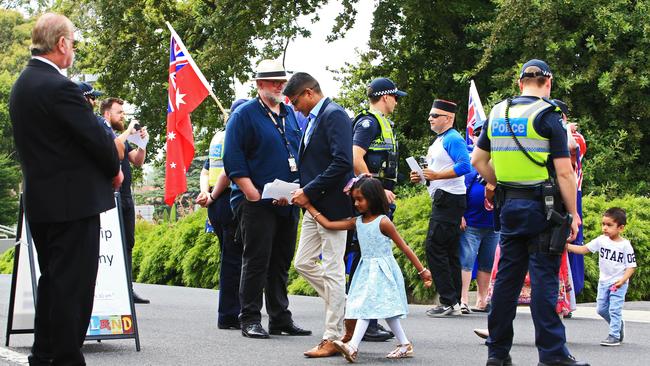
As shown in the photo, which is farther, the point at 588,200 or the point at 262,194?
the point at 588,200

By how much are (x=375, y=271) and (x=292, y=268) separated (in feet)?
24.4

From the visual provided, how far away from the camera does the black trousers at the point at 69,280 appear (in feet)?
18.7

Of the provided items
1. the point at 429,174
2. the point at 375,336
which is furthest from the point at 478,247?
the point at 375,336

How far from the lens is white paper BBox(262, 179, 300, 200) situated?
8133 mm

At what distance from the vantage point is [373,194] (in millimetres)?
7562

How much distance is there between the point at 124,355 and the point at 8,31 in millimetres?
65620

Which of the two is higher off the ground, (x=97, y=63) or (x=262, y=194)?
(x=97, y=63)

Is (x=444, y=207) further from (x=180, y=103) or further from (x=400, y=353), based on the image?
(x=180, y=103)

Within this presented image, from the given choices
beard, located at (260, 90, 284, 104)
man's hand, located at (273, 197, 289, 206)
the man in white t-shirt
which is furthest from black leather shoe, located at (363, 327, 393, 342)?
beard, located at (260, 90, 284, 104)

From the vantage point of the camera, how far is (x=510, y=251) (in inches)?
276

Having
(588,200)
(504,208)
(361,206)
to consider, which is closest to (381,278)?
(361,206)

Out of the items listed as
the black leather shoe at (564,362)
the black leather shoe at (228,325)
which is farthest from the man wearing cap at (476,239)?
the black leather shoe at (564,362)

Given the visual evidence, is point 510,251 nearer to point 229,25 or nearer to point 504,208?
point 504,208

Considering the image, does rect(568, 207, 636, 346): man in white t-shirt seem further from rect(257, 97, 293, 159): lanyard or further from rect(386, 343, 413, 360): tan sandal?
rect(257, 97, 293, 159): lanyard
